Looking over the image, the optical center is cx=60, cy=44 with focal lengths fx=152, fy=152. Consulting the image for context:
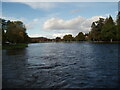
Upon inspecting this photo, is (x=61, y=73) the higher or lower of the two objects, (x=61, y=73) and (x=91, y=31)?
the lower

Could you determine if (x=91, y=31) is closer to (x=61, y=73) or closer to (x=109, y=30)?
(x=109, y=30)

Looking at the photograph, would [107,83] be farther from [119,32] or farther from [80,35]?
[80,35]

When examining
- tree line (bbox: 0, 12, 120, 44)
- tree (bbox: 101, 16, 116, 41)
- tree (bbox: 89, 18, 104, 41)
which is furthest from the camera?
tree (bbox: 89, 18, 104, 41)

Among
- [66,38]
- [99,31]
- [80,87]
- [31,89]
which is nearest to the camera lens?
[31,89]

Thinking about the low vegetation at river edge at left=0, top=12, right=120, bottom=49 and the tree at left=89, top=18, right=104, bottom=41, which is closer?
the low vegetation at river edge at left=0, top=12, right=120, bottom=49

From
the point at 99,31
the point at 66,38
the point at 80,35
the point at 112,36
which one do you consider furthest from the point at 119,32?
the point at 66,38

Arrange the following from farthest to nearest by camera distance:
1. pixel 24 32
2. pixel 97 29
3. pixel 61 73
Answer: pixel 97 29, pixel 24 32, pixel 61 73

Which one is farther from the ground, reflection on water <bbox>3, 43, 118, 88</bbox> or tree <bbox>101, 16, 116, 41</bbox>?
tree <bbox>101, 16, 116, 41</bbox>

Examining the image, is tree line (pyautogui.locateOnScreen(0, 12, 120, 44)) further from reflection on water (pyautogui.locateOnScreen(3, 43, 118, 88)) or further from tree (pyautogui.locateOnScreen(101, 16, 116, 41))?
reflection on water (pyautogui.locateOnScreen(3, 43, 118, 88))

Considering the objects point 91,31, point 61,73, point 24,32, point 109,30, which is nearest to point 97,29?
point 91,31

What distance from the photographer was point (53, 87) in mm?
7781

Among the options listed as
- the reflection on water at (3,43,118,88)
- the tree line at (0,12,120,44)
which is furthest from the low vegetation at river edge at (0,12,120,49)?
the reflection on water at (3,43,118,88)

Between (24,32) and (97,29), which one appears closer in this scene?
(24,32)

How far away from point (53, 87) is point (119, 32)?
7010 cm
